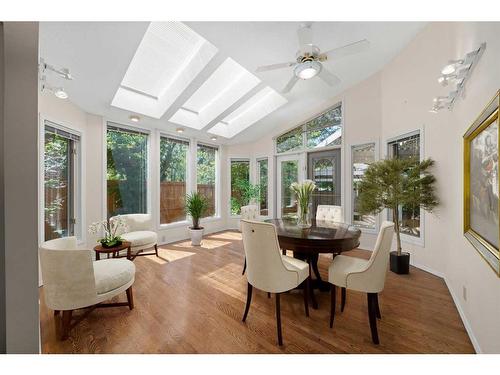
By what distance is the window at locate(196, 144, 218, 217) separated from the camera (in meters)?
5.43

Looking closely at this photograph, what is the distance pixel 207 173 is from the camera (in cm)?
564

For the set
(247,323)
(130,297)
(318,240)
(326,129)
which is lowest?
(247,323)

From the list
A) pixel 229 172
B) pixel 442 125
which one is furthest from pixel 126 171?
pixel 442 125

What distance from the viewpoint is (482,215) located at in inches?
59.0

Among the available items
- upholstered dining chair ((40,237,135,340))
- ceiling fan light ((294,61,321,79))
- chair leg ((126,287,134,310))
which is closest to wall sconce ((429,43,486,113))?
ceiling fan light ((294,61,321,79))

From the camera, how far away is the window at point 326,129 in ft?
14.6

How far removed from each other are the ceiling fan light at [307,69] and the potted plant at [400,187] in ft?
5.76

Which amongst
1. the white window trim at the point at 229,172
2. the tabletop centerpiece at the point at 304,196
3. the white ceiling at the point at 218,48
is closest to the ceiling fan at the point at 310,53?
the white ceiling at the point at 218,48

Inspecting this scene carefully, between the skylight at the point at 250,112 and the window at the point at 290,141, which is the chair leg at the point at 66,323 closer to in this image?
the skylight at the point at 250,112

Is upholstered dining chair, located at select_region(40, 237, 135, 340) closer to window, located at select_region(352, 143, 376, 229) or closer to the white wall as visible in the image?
the white wall

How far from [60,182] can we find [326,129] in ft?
16.1

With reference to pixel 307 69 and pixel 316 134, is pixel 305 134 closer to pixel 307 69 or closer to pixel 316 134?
pixel 316 134
